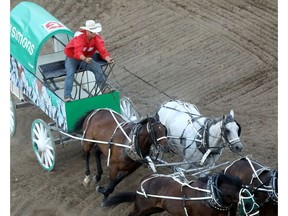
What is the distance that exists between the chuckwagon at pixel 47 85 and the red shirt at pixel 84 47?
0.20 m

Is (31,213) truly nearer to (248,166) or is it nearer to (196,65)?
(248,166)

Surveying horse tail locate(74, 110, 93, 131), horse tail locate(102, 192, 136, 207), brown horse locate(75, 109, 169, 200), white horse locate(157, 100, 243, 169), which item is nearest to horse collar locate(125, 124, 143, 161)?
brown horse locate(75, 109, 169, 200)

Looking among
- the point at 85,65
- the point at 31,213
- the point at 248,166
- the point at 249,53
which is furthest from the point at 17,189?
the point at 249,53

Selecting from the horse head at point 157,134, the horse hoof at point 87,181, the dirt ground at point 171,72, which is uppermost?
the horse head at point 157,134

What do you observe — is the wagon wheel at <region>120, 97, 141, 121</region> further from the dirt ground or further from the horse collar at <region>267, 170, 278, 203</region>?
the horse collar at <region>267, 170, 278, 203</region>

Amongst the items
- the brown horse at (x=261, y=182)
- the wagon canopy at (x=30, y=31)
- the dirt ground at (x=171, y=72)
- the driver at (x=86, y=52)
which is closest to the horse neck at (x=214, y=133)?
the brown horse at (x=261, y=182)

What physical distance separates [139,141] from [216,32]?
241 inches

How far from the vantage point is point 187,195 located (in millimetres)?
5707

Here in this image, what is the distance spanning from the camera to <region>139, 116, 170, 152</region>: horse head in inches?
245

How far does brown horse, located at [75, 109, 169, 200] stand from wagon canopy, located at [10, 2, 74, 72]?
1.30m

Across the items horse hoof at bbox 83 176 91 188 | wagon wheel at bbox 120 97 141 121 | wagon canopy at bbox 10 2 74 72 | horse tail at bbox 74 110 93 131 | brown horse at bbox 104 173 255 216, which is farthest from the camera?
wagon wheel at bbox 120 97 141 121

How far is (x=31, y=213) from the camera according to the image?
24.0 feet

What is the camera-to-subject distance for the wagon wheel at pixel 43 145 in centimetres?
787

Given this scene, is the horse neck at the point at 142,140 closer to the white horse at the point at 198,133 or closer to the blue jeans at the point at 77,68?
the white horse at the point at 198,133
